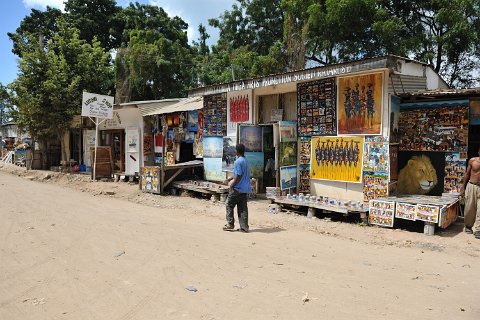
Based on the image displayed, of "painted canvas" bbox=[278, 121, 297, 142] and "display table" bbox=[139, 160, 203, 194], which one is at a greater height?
"painted canvas" bbox=[278, 121, 297, 142]

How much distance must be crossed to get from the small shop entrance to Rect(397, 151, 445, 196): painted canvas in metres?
12.2

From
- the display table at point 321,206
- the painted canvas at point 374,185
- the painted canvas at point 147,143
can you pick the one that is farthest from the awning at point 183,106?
the painted canvas at point 374,185

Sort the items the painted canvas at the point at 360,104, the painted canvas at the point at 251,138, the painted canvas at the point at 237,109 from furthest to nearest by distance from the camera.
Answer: the painted canvas at the point at 237,109
the painted canvas at the point at 251,138
the painted canvas at the point at 360,104

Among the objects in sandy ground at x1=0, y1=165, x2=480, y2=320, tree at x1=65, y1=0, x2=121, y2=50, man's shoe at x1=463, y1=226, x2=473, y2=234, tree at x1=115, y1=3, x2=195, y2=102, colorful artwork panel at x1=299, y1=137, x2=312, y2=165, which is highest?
tree at x1=65, y1=0, x2=121, y2=50

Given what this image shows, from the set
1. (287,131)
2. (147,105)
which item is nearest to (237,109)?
(287,131)

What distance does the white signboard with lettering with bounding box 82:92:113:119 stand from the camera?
539 inches

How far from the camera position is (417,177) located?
8.81 m

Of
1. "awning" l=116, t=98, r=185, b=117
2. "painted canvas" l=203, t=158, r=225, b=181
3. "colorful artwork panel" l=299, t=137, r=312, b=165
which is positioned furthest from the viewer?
"awning" l=116, t=98, r=185, b=117

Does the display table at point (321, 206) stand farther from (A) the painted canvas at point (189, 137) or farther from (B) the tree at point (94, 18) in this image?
(B) the tree at point (94, 18)

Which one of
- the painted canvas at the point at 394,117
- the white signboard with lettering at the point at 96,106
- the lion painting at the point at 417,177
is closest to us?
the painted canvas at the point at 394,117

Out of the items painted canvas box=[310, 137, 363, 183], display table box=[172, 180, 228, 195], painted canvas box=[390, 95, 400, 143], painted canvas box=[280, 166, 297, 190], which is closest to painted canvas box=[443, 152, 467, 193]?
painted canvas box=[390, 95, 400, 143]

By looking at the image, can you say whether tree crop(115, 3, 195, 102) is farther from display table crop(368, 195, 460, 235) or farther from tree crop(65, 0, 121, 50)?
display table crop(368, 195, 460, 235)

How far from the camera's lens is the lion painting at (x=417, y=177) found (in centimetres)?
860

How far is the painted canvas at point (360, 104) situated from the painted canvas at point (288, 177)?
1606 mm
